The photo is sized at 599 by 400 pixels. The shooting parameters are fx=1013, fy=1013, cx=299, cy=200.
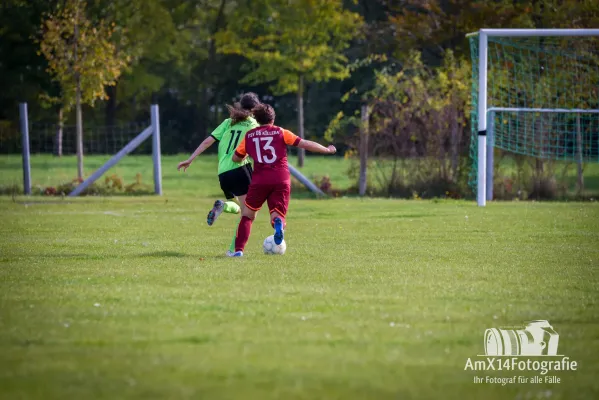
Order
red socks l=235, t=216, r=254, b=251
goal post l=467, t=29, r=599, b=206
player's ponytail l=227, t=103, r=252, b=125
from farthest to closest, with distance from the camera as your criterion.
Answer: goal post l=467, t=29, r=599, b=206 < player's ponytail l=227, t=103, r=252, b=125 < red socks l=235, t=216, r=254, b=251

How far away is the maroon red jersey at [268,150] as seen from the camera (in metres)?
10.6

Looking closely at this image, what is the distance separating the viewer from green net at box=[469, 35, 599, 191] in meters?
21.2

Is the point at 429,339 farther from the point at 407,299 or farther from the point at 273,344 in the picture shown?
the point at 407,299

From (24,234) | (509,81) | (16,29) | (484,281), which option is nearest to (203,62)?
(16,29)

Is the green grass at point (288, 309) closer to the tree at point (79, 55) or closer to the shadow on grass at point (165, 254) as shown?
the shadow on grass at point (165, 254)

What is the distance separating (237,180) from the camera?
38.4 ft

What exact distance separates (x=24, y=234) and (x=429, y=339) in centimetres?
849

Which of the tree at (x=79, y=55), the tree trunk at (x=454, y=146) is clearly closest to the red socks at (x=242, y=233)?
the tree trunk at (x=454, y=146)

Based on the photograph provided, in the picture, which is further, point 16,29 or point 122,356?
point 16,29

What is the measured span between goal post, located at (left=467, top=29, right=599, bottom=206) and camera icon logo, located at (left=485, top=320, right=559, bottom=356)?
14.5 metres

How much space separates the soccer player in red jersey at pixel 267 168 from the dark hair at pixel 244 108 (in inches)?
24.9

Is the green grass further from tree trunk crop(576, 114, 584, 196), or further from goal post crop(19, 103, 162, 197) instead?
goal post crop(19, 103, 162, 197)

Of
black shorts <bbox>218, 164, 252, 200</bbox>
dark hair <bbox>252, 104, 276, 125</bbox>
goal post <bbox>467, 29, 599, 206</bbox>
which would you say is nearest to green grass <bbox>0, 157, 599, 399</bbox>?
black shorts <bbox>218, 164, 252, 200</bbox>

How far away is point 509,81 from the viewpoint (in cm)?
2217
